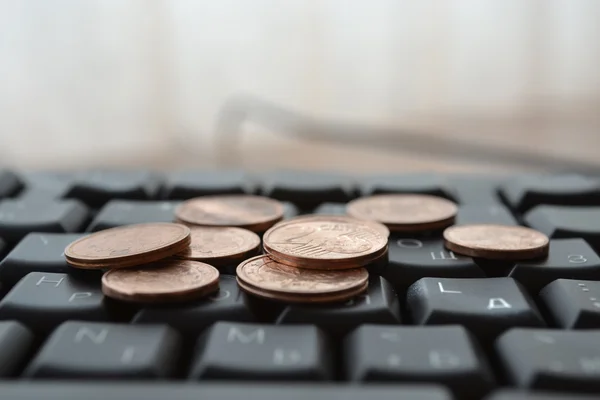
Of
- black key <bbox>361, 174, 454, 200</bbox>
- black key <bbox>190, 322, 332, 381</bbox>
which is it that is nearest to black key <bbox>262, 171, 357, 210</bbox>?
black key <bbox>361, 174, 454, 200</bbox>

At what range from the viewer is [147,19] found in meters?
0.89

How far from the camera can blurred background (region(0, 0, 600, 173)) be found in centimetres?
89

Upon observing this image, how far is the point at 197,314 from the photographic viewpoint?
1.26ft

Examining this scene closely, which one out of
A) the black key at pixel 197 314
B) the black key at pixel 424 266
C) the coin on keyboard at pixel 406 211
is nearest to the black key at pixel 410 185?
the coin on keyboard at pixel 406 211

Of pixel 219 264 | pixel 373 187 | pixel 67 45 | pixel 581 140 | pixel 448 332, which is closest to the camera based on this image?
pixel 448 332

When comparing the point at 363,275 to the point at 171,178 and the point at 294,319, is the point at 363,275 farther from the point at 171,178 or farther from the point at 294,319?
the point at 171,178

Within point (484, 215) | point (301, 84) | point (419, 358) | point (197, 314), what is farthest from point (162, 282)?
point (301, 84)

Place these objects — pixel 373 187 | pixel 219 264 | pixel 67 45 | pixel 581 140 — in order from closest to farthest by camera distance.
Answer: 1. pixel 219 264
2. pixel 373 187
3. pixel 67 45
4. pixel 581 140

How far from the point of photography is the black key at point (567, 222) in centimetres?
51

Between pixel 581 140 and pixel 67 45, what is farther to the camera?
pixel 581 140

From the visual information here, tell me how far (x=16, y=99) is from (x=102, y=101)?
98mm

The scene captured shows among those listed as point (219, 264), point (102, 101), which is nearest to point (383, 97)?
point (102, 101)

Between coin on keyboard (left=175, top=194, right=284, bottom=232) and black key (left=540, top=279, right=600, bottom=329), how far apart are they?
0.20m

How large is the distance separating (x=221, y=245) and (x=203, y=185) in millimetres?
146
